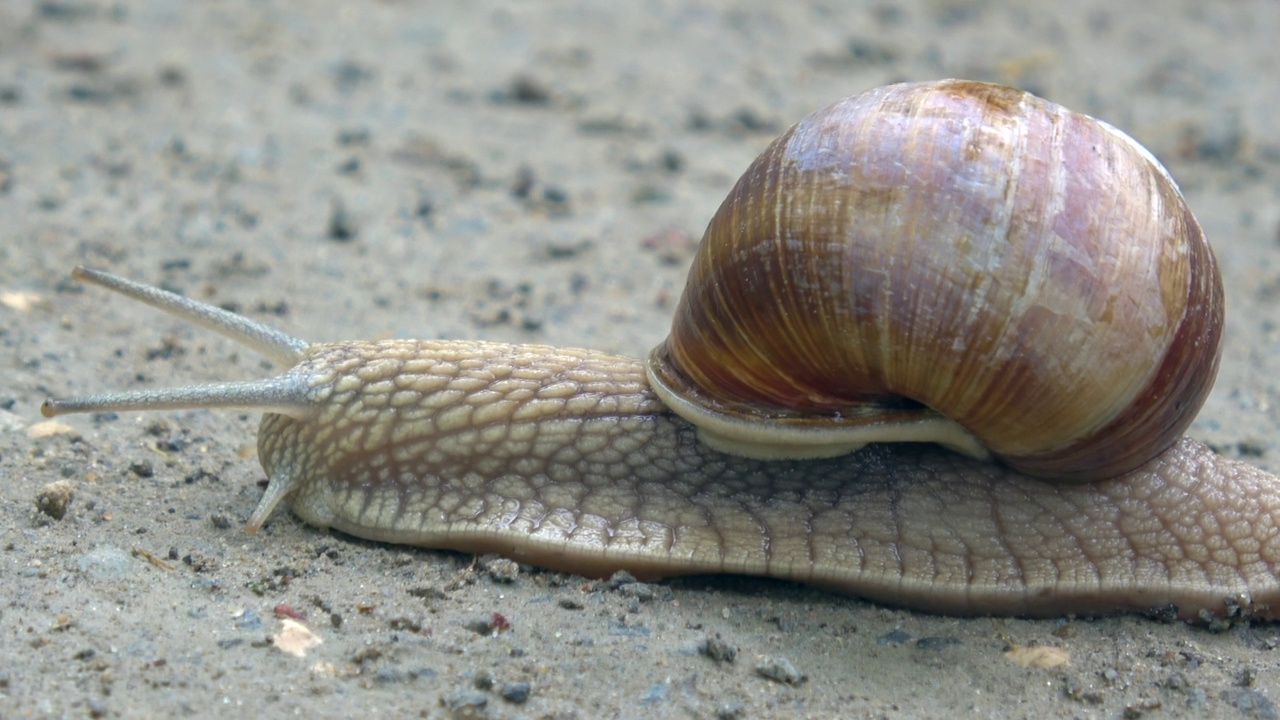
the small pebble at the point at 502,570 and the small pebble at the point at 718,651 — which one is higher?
the small pebble at the point at 502,570

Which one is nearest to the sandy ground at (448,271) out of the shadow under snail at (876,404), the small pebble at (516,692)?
the small pebble at (516,692)

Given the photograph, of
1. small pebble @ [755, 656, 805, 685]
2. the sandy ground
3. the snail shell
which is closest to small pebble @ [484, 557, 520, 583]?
the sandy ground

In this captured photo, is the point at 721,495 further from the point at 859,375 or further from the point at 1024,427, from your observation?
the point at 1024,427

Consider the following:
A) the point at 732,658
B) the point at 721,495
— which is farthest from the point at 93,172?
the point at 732,658

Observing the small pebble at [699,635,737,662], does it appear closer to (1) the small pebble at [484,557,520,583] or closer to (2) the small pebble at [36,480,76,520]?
(1) the small pebble at [484,557,520,583]

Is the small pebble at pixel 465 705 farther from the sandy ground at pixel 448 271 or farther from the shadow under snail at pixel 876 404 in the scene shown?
the shadow under snail at pixel 876 404

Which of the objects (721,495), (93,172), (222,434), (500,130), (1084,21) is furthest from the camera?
(1084,21)

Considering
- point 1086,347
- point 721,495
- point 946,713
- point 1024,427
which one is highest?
point 1086,347
